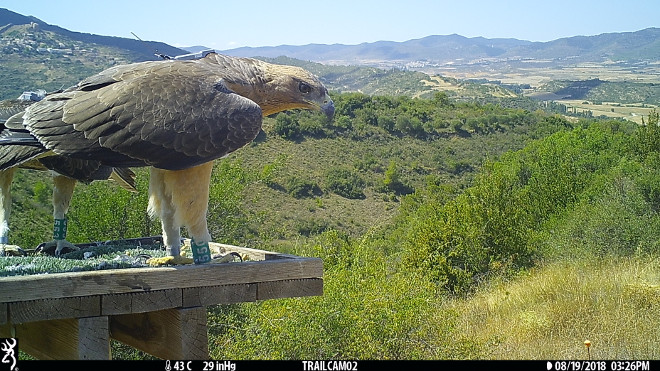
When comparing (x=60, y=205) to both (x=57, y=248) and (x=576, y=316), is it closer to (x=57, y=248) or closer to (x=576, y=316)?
(x=57, y=248)

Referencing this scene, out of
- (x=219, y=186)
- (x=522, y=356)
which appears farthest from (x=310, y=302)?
(x=219, y=186)

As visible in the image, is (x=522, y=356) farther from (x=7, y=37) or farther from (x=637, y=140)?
(x=7, y=37)

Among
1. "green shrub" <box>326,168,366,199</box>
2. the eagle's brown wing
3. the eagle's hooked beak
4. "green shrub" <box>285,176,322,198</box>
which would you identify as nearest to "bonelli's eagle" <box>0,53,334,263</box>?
the eagle's brown wing

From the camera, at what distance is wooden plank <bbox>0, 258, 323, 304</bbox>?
338 cm

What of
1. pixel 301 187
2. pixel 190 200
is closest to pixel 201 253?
pixel 190 200

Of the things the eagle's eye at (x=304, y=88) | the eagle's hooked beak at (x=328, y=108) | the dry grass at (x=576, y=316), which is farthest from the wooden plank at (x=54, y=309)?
the dry grass at (x=576, y=316)

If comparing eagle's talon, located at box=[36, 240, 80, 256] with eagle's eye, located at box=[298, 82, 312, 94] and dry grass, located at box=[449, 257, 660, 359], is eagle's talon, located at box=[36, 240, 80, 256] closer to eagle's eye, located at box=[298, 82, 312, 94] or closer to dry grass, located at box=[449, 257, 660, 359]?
eagle's eye, located at box=[298, 82, 312, 94]

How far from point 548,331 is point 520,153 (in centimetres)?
3573

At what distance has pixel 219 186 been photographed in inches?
623

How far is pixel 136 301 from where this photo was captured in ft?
12.3

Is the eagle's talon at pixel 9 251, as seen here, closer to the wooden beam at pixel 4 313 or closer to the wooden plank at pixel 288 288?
the wooden beam at pixel 4 313

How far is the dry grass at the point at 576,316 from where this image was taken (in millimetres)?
10422

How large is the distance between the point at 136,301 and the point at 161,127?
1322 millimetres

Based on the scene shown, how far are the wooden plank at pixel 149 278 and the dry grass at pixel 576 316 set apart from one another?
7011 mm
